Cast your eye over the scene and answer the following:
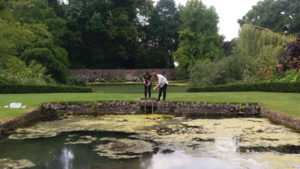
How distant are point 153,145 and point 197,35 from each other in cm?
4662

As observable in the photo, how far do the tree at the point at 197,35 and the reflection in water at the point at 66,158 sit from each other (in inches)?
1784

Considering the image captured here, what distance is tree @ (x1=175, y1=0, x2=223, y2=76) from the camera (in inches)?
2072

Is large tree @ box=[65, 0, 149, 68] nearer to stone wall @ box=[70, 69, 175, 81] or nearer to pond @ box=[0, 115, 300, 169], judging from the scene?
stone wall @ box=[70, 69, 175, 81]

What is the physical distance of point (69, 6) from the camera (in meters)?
50.3

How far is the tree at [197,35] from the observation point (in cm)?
5262

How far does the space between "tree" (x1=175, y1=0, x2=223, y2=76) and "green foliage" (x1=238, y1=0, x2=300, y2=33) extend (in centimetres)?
942

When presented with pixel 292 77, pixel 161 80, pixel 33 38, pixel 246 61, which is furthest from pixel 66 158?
pixel 33 38

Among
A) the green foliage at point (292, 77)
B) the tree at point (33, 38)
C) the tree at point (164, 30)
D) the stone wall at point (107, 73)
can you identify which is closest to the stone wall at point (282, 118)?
the green foliage at point (292, 77)

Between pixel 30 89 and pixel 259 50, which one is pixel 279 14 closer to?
pixel 259 50

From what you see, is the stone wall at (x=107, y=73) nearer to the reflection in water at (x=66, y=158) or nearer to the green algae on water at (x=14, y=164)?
the reflection in water at (x=66, y=158)

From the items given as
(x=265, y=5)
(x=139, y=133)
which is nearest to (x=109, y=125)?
(x=139, y=133)

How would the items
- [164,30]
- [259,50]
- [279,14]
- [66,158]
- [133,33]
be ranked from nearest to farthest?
[66,158] → [259,50] → [133,33] → [279,14] → [164,30]

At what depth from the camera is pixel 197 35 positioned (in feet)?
174

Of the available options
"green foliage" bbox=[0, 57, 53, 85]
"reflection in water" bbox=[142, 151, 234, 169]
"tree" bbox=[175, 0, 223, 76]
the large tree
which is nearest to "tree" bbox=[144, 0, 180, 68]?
the large tree
